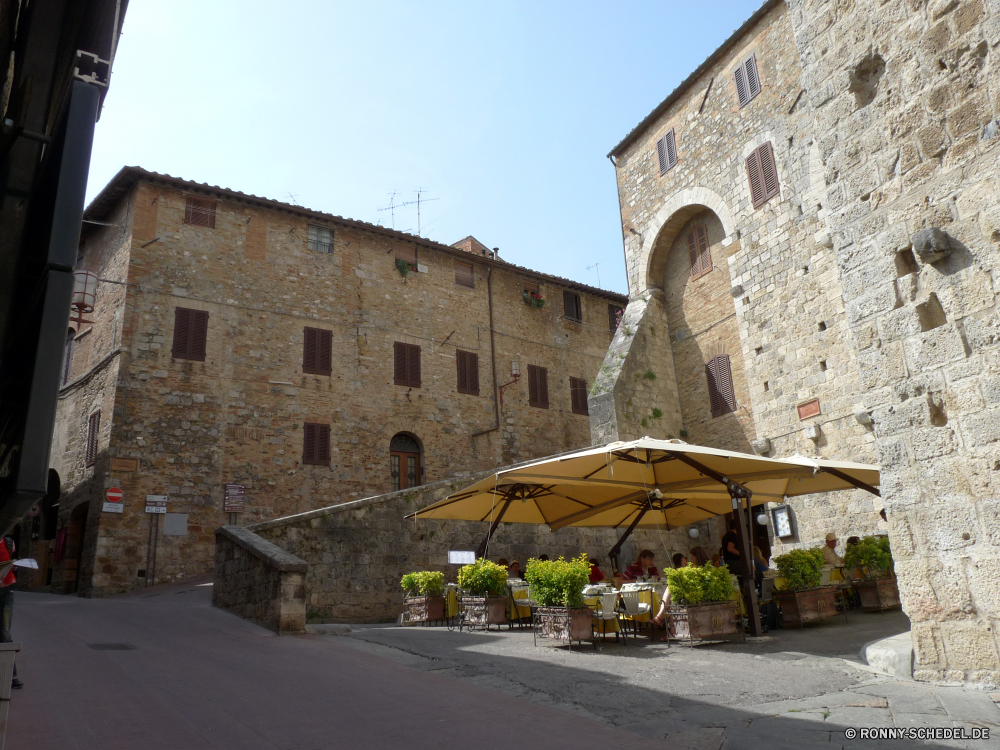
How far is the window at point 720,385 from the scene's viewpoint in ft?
49.0

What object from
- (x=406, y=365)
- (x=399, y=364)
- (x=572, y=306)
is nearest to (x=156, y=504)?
(x=399, y=364)

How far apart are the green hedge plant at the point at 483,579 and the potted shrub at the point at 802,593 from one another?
331 cm

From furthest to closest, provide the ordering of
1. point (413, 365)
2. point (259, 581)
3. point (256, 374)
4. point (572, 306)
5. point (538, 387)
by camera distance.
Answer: point (572, 306) < point (538, 387) < point (413, 365) < point (256, 374) < point (259, 581)

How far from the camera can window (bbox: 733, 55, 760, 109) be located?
14648 millimetres

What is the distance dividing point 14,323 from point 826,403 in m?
12.3

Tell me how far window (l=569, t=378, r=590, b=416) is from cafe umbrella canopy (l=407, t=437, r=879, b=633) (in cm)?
1087

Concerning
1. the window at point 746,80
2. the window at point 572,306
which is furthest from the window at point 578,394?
the window at point 746,80

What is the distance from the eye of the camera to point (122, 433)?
14.7 m

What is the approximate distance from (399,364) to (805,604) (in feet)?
40.4

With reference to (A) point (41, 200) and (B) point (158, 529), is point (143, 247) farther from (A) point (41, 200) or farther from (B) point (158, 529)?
(A) point (41, 200)

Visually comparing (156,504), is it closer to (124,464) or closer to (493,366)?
(124,464)

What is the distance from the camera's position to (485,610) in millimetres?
9047

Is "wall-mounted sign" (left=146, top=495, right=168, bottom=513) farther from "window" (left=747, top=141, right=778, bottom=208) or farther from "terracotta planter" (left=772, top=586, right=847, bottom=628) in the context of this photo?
"window" (left=747, top=141, right=778, bottom=208)

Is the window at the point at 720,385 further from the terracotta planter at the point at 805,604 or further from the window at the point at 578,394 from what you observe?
the window at the point at 578,394
